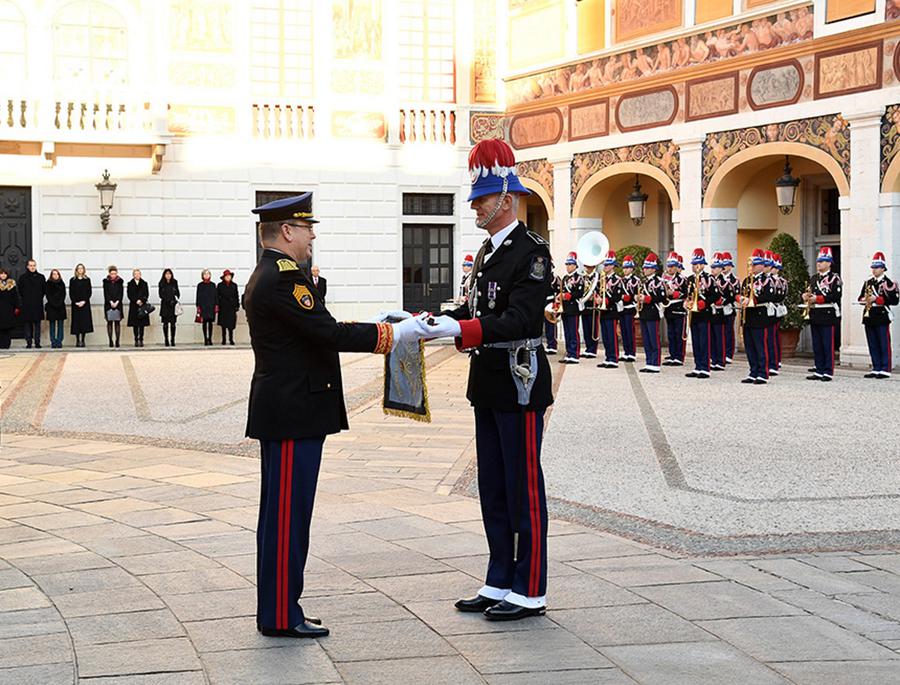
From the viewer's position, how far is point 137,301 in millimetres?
24922

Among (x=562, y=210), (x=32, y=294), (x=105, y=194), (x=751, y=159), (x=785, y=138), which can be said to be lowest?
(x=32, y=294)


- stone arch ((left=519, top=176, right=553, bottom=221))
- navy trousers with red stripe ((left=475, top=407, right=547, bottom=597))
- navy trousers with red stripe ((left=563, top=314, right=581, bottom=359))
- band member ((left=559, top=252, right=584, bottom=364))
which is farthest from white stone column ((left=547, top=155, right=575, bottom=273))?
navy trousers with red stripe ((left=475, top=407, right=547, bottom=597))

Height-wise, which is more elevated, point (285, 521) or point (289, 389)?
point (289, 389)

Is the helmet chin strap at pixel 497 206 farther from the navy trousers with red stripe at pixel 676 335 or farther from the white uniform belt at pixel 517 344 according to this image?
the navy trousers with red stripe at pixel 676 335

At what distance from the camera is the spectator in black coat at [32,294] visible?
24.0 m

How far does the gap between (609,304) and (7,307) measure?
1108cm

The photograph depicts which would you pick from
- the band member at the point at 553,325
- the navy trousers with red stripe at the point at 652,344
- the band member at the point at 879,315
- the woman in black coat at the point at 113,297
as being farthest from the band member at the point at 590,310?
the woman in black coat at the point at 113,297

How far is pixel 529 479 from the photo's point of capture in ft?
18.1

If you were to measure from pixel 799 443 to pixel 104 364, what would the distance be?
12.4 metres

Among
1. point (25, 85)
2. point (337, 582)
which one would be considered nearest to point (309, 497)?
point (337, 582)

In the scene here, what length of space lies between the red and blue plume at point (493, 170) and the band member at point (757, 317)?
39.4ft

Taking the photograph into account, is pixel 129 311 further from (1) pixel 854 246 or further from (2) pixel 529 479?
(2) pixel 529 479

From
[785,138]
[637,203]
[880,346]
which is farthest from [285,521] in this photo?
[637,203]

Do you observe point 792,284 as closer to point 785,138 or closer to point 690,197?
point 690,197
